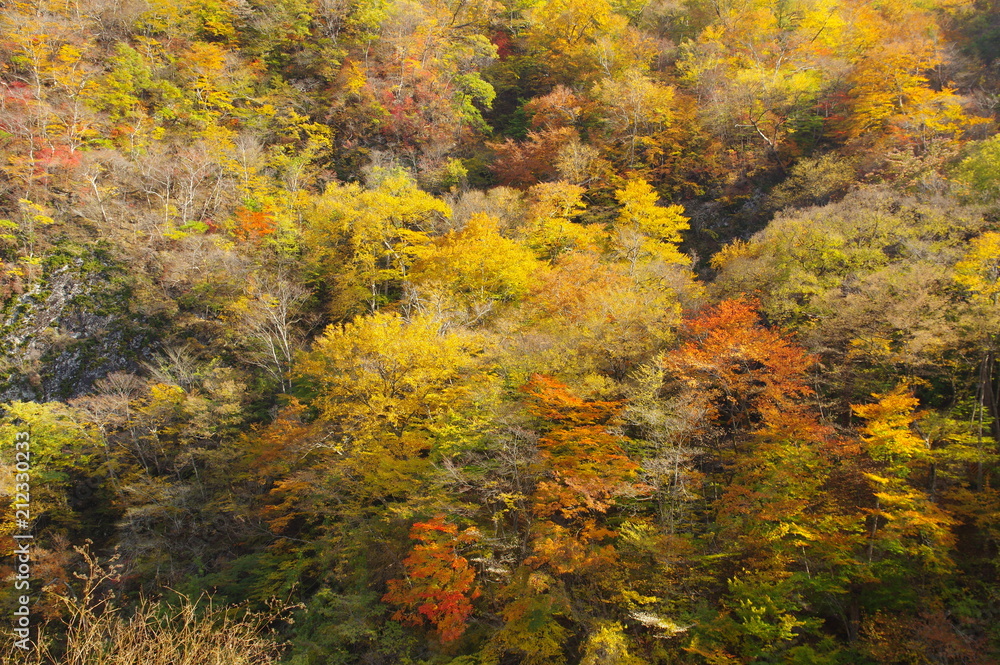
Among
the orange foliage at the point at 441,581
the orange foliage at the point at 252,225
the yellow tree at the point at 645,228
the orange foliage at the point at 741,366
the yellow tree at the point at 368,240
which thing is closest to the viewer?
the orange foliage at the point at 441,581

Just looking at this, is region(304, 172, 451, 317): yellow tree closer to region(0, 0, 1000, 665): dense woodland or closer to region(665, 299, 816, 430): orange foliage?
region(0, 0, 1000, 665): dense woodland

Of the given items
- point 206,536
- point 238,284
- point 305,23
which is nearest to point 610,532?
point 206,536

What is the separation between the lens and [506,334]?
57.9 feet

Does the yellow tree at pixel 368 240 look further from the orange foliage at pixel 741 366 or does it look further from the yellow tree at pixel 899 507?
the yellow tree at pixel 899 507

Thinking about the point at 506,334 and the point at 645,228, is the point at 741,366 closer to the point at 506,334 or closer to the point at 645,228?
the point at 506,334

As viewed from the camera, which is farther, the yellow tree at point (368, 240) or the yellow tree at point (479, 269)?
the yellow tree at point (368, 240)

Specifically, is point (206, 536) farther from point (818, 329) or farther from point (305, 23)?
point (305, 23)

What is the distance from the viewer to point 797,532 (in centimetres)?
988

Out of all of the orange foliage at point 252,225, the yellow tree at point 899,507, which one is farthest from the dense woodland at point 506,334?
the orange foliage at point 252,225

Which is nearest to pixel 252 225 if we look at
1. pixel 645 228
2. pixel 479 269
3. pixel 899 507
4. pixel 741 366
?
pixel 479 269

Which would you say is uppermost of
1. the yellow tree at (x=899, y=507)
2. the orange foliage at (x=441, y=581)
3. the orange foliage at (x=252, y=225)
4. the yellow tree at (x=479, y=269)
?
the orange foliage at (x=252, y=225)

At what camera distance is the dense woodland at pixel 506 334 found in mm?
10656

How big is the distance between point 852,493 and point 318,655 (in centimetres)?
1373

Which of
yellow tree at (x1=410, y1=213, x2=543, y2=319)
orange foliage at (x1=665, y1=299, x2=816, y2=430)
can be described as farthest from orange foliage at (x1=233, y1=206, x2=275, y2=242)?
orange foliage at (x1=665, y1=299, x2=816, y2=430)
